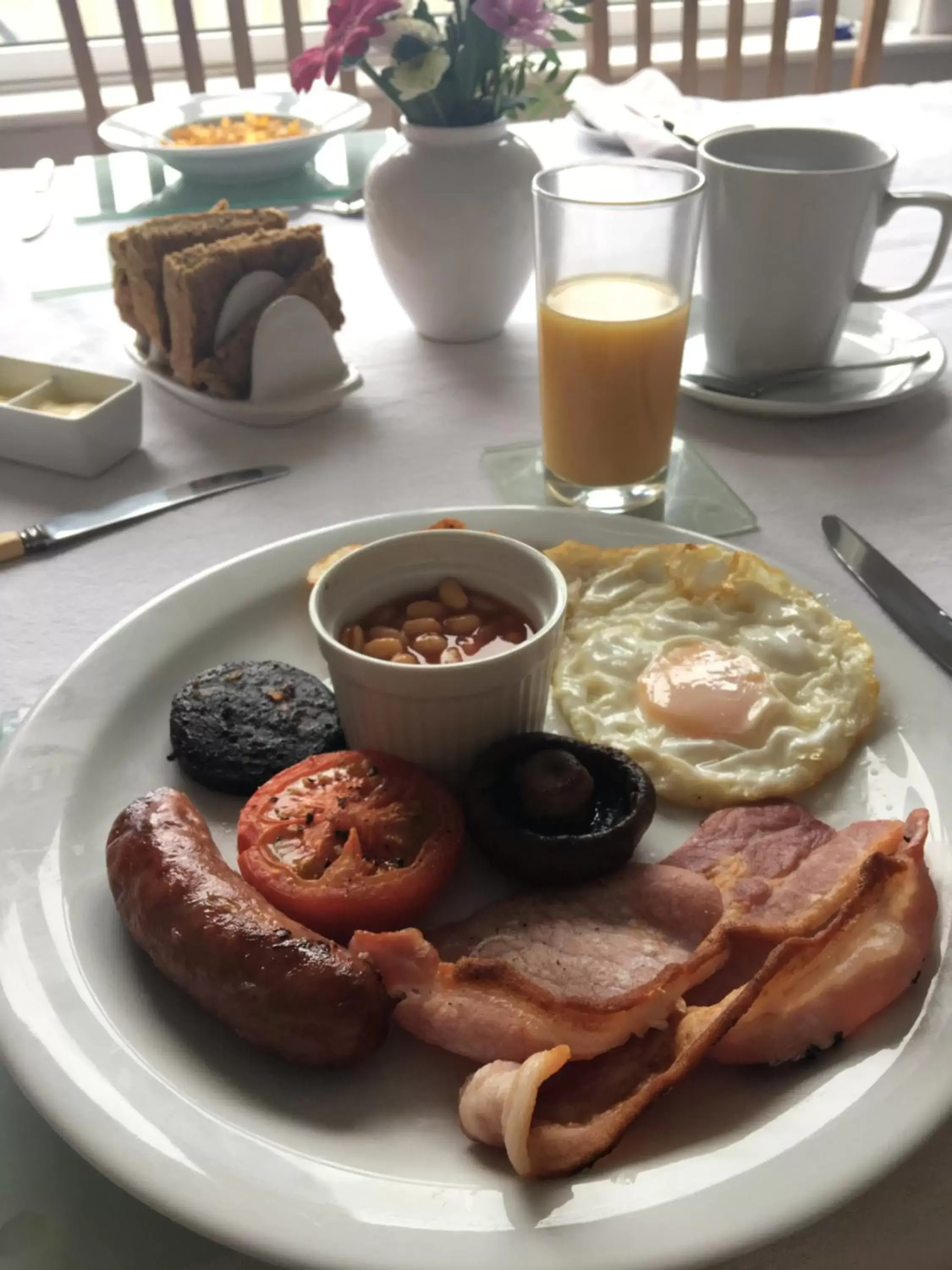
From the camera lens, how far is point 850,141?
206cm

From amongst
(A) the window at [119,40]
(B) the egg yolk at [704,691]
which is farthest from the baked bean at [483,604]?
(A) the window at [119,40]

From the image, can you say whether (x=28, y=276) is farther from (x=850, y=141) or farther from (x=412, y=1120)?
(x=412, y=1120)

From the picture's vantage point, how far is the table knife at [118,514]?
5.44ft

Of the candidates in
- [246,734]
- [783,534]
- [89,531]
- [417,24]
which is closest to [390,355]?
[417,24]

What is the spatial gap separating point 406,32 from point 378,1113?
1.83 meters

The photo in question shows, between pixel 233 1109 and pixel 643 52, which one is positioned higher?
pixel 643 52

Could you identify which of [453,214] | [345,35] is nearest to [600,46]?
[453,214]

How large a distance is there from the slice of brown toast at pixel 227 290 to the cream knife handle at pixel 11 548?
57cm

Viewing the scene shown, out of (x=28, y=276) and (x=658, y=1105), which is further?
(x=28, y=276)

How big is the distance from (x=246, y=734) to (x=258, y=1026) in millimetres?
427

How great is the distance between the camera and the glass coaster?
5.69 feet

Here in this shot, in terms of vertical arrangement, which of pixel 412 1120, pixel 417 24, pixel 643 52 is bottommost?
pixel 412 1120

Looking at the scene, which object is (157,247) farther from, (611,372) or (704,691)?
(704,691)

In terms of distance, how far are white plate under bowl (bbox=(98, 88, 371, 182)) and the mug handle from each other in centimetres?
160
